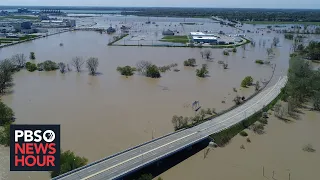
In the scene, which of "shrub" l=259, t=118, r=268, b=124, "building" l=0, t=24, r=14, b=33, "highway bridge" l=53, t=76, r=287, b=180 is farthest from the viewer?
A: "building" l=0, t=24, r=14, b=33

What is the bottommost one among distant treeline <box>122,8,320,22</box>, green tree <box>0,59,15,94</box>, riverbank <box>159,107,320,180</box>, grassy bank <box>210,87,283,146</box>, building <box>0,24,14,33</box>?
riverbank <box>159,107,320,180</box>

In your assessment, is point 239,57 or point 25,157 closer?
point 25,157

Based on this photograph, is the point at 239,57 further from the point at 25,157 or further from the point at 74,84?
the point at 25,157

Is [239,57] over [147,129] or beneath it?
over

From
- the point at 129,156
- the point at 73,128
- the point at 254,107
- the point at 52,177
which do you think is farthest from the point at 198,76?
the point at 52,177

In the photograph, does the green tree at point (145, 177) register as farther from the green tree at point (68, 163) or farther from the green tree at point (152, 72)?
the green tree at point (152, 72)

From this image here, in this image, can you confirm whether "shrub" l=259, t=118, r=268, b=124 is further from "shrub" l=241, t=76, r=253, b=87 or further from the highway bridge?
"shrub" l=241, t=76, r=253, b=87

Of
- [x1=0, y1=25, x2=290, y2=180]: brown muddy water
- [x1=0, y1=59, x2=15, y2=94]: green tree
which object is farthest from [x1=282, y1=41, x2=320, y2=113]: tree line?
[x1=0, y1=59, x2=15, y2=94]: green tree
